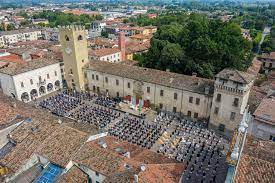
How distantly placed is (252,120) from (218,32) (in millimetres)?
25676

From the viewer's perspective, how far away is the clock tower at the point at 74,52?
49062 mm

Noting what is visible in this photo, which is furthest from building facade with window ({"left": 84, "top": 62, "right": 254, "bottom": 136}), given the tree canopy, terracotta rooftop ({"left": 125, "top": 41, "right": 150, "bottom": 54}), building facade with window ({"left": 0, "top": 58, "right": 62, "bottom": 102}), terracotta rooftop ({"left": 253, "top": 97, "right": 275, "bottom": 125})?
terracotta rooftop ({"left": 125, "top": 41, "right": 150, "bottom": 54})

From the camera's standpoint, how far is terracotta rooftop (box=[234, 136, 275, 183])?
16297mm

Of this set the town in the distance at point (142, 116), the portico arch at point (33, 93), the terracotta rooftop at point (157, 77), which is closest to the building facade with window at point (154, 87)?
the terracotta rooftop at point (157, 77)

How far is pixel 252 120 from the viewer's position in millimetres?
30688

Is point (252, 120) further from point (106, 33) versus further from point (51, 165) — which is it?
point (106, 33)

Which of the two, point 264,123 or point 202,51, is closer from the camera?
point 264,123

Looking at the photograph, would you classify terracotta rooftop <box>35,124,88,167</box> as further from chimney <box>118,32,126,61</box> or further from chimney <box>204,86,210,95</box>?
chimney <box>118,32,126,61</box>

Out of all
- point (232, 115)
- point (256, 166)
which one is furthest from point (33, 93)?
point (256, 166)

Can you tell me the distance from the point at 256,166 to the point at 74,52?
41.4m

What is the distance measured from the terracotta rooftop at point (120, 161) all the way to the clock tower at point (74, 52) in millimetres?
29430

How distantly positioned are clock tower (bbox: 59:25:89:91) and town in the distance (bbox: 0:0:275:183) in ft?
0.74

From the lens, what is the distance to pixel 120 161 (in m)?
21.8

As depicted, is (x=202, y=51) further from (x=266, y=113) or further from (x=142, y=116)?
(x=266, y=113)
